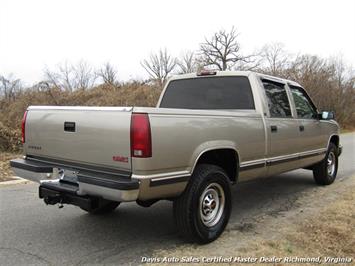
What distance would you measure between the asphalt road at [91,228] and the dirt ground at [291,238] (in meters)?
0.22

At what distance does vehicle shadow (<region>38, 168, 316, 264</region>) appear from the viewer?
4.17 meters

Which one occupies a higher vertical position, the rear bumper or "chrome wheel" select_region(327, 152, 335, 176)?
the rear bumper

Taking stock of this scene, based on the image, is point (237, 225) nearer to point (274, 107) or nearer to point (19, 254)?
point (274, 107)

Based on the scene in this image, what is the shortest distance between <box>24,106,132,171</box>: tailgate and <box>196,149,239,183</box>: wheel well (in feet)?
3.76

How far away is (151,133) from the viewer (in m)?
3.63

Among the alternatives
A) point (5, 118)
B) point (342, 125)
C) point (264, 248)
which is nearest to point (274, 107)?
point (264, 248)

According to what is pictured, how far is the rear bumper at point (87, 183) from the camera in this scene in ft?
11.7

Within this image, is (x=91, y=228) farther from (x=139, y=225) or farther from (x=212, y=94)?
(x=212, y=94)

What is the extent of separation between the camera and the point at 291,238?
4.49m

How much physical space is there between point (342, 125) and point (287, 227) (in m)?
29.8

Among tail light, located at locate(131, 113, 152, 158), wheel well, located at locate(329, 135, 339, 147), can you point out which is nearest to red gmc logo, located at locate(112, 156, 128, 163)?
tail light, located at locate(131, 113, 152, 158)

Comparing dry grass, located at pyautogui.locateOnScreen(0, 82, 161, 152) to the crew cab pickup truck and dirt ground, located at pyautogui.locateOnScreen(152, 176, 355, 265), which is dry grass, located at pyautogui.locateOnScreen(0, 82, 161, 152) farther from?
dirt ground, located at pyautogui.locateOnScreen(152, 176, 355, 265)

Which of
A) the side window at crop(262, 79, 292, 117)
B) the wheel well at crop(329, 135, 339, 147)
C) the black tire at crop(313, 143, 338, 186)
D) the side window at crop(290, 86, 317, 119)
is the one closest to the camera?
the side window at crop(262, 79, 292, 117)

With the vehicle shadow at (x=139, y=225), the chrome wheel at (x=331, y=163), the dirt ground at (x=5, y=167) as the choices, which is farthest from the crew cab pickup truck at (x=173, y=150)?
the dirt ground at (x=5, y=167)
